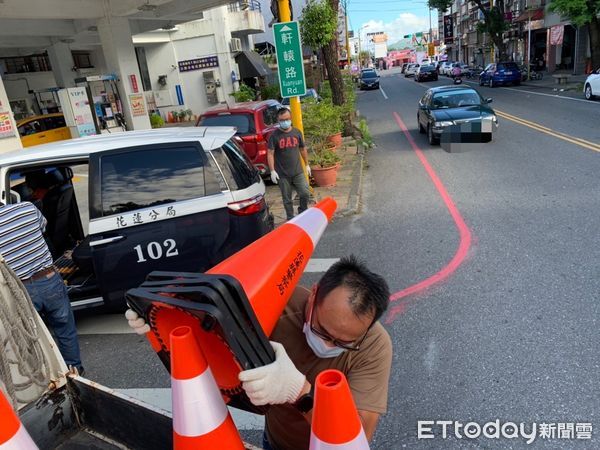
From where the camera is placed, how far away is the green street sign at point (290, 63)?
7520mm

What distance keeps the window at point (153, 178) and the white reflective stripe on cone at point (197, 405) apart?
9.58 ft

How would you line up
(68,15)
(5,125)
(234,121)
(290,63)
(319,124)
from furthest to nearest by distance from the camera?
(68,15) → (5,125) → (319,124) → (234,121) → (290,63)

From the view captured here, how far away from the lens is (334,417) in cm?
108

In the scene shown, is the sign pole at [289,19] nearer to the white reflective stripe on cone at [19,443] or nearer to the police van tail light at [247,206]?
the police van tail light at [247,206]

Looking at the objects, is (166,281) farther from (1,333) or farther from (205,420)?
(1,333)

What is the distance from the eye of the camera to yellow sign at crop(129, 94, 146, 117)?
15094 mm

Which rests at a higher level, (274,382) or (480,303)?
(274,382)

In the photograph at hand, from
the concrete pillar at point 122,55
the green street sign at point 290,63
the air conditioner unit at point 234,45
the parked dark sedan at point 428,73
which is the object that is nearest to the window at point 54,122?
the concrete pillar at point 122,55

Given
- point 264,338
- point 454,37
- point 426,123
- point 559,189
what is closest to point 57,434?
point 264,338


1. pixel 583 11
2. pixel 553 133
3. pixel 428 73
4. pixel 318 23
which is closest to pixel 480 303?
pixel 318 23

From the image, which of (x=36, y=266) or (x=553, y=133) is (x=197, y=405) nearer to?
(x=36, y=266)

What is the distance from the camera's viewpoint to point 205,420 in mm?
1143

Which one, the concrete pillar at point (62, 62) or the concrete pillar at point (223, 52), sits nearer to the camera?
the concrete pillar at point (62, 62)

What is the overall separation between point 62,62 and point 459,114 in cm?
1540
